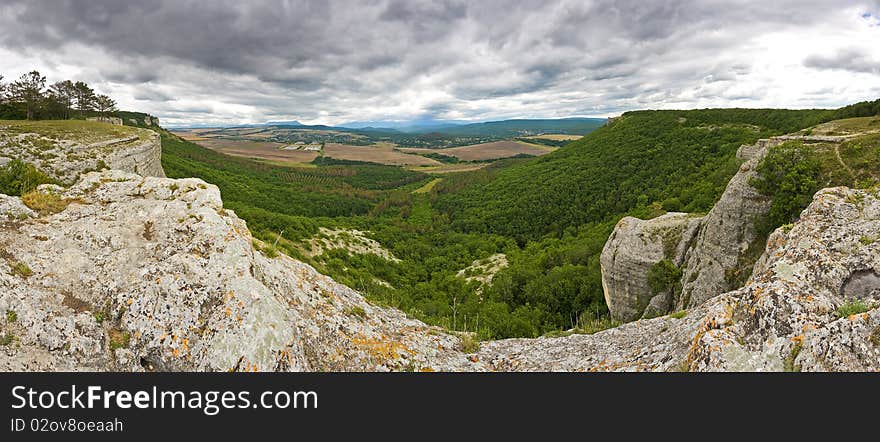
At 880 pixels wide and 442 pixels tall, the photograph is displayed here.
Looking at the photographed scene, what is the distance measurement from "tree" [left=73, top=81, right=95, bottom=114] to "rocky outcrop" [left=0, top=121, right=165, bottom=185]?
34.5 metres

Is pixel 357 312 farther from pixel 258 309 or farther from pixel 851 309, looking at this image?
pixel 851 309

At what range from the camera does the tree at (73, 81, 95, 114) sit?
57.3 m

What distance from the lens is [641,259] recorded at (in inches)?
1000

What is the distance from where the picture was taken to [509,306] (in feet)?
148

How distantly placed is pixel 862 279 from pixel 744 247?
37.3ft

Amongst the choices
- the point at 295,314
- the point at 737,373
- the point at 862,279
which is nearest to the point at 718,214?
the point at 862,279

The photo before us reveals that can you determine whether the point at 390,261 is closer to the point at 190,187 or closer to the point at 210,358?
the point at 190,187

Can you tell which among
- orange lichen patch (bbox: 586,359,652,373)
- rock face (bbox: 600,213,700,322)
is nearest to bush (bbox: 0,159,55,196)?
orange lichen patch (bbox: 586,359,652,373)

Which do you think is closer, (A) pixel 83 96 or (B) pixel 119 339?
(B) pixel 119 339

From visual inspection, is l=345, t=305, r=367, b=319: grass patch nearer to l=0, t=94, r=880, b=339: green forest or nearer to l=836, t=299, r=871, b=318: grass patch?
l=0, t=94, r=880, b=339: green forest

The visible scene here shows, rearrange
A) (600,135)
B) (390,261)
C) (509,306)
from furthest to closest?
(600,135), (390,261), (509,306)

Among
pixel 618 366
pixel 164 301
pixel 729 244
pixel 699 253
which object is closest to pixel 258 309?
pixel 164 301

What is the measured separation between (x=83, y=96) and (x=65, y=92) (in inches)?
96.6

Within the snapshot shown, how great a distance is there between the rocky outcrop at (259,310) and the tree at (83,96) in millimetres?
65608
